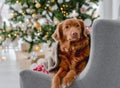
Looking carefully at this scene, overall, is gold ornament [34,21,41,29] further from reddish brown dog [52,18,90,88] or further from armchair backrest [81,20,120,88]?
armchair backrest [81,20,120,88]

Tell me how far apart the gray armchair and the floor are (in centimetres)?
170

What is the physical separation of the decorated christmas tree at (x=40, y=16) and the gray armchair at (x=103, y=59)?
1509 mm

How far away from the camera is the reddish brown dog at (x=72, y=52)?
1.27 meters

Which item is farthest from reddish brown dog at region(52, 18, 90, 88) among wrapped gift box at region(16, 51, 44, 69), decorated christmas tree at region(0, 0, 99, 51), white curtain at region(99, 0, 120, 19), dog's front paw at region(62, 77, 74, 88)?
white curtain at region(99, 0, 120, 19)

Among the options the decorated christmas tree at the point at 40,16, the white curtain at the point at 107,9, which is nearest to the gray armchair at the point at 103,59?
the decorated christmas tree at the point at 40,16

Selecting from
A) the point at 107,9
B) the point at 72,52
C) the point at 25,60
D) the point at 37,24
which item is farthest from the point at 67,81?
the point at 107,9

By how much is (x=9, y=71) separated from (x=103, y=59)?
2.30 metres

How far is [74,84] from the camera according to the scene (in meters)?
1.25

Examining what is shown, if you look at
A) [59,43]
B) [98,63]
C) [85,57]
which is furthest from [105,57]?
[59,43]

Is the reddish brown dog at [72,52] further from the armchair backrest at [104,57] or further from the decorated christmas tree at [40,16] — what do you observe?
the decorated christmas tree at [40,16]

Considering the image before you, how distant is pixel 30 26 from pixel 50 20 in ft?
0.70

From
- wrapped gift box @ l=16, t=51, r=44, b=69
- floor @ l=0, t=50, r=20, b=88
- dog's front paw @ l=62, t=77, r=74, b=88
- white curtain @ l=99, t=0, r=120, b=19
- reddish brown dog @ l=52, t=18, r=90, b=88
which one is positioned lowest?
floor @ l=0, t=50, r=20, b=88

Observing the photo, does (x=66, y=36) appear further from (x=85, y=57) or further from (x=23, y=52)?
(x=23, y=52)

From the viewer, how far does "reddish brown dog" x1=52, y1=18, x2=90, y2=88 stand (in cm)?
127
